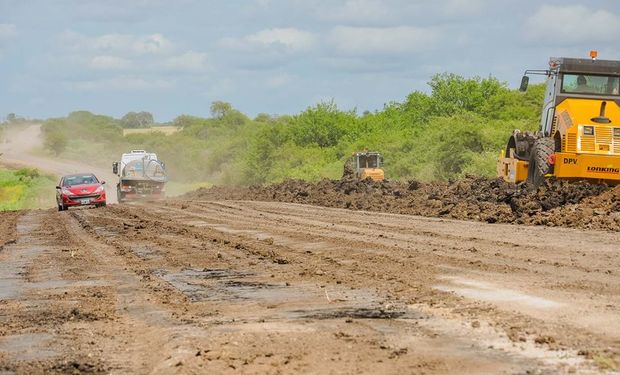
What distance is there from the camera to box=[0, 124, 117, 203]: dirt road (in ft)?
373

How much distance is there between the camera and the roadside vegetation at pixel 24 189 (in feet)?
243

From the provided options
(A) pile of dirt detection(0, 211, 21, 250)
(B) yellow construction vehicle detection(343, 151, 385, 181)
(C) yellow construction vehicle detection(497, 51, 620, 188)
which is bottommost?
(A) pile of dirt detection(0, 211, 21, 250)

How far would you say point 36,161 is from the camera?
139 meters

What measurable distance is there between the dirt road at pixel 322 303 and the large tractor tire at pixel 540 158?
4.16 m

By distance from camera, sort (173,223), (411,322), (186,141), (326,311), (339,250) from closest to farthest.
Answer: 1. (411,322)
2. (326,311)
3. (339,250)
4. (173,223)
5. (186,141)

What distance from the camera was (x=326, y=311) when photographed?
10531mm

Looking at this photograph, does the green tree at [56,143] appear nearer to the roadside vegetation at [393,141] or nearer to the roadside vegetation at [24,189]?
the roadside vegetation at [393,141]

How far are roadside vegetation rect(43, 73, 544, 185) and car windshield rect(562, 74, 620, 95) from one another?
946 inches

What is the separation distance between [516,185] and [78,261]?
44.7ft

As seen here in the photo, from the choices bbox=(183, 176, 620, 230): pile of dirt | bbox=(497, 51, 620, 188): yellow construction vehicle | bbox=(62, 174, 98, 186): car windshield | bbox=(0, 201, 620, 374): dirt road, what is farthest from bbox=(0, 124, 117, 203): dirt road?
bbox=(0, 201, 620, 374): dirt road

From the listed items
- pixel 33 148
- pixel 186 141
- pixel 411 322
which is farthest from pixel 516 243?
pixel 33 148

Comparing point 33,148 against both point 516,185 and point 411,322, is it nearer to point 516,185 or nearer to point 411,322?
point 516,185

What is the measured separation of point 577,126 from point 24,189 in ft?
235

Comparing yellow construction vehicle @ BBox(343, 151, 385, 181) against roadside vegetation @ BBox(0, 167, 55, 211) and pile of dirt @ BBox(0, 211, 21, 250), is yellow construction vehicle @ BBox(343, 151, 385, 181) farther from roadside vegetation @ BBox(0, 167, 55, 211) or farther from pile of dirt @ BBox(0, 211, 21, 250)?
roadside vegetation @ BBox(0, 167, 55, 211)
